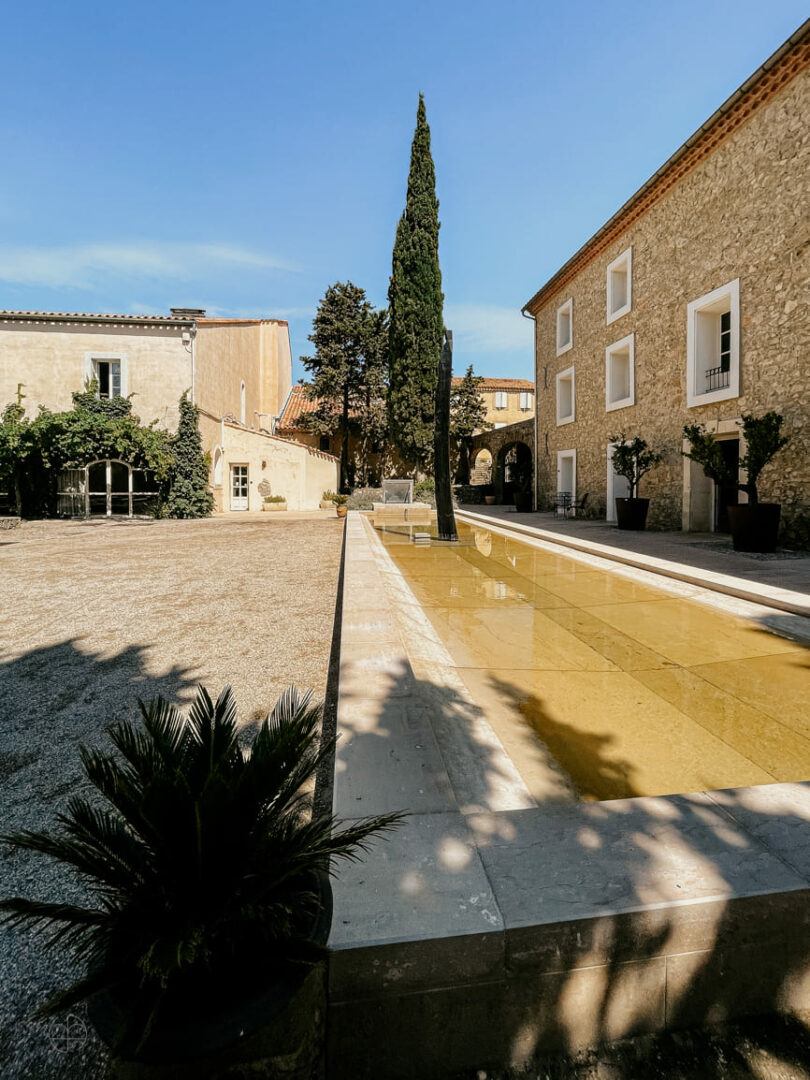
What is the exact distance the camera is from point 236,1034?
0.84 metres

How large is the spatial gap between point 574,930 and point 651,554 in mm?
6666

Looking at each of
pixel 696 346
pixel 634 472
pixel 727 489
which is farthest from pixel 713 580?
pixel 696 346

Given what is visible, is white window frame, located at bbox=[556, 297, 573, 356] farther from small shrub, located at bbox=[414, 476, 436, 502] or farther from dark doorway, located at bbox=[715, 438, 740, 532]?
small shrub, located at bbox=[414, 476, 436, 502]

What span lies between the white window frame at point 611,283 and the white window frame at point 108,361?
49.7 ft

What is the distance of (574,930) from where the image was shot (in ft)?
3.65

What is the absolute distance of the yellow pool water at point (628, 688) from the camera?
2.08 m

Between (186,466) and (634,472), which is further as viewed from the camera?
(186,466)

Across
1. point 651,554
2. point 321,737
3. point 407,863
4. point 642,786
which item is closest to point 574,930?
point 407,863

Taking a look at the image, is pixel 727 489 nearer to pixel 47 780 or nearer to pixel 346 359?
pixel 47 780

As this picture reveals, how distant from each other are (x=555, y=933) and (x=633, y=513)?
37.6ft

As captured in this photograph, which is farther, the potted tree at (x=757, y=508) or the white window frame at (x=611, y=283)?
the white window frame at (x=611, y=283)

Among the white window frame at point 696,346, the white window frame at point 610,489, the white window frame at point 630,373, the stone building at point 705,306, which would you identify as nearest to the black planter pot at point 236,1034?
the stone building at point 705,306

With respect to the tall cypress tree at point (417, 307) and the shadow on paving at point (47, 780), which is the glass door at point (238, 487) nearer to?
the tall cypress tree at point (417, 307)

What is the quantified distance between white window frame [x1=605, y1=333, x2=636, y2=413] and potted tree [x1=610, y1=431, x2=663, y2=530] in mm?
1661
